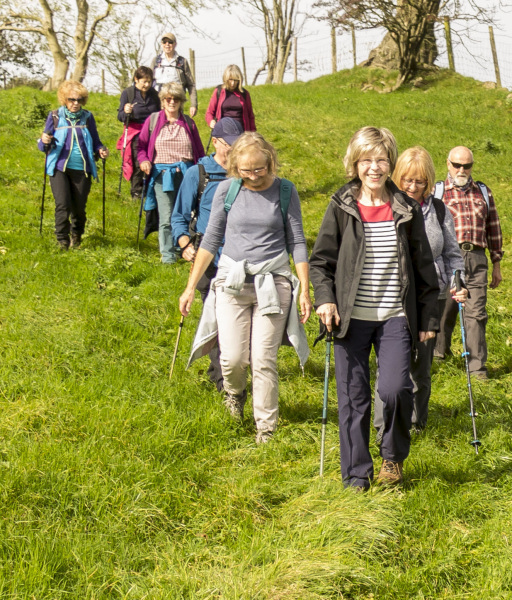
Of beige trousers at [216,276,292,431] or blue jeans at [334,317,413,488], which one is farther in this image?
beige trousers at [216,276,292,431]

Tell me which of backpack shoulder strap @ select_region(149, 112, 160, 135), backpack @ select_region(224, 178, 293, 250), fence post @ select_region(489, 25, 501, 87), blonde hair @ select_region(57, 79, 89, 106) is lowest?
backpack @ select_region(224, 178, 293, 250)

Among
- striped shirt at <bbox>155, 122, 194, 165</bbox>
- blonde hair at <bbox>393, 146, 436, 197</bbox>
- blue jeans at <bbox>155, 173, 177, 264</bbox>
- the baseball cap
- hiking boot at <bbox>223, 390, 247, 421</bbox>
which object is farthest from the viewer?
blue jeans at <bbox>155, 173, 177, 264</bbox>

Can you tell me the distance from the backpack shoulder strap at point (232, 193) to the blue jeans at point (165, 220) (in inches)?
181

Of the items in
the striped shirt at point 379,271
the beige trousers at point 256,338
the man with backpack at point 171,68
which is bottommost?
the beige trousers at point 256,338

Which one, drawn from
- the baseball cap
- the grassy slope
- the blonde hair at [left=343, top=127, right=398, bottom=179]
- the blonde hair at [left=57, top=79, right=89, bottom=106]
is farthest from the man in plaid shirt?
the blonde hair at [left=57, top=79, right=89, bottom=106]

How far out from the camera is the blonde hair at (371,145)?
4.20 m

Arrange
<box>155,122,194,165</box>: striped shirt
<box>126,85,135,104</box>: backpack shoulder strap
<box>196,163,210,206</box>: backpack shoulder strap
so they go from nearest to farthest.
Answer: <box>196,163,210,206</box>: backpack shoulder strap
<box>155,122,194,165</box>: striped shirt
<box>126,85,135,104</box>: backpack shoulder strap

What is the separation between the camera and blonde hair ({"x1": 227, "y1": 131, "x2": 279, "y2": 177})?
493 centimetres

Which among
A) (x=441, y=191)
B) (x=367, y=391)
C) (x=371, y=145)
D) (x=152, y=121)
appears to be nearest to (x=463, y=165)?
(x=441, y=191)

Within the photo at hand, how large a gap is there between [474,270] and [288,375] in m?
2.36

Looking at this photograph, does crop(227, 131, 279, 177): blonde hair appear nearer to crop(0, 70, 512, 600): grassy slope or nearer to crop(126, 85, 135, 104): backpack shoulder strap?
crop(0, 70, 512, 600): grassy slope

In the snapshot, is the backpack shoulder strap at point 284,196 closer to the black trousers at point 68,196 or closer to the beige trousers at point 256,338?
the beige trousers at point 256,338

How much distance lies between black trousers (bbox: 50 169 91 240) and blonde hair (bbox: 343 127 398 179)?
5.83 meters

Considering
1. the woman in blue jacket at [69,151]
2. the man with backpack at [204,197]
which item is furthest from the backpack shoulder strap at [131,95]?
the man with backpack at [204,197]
